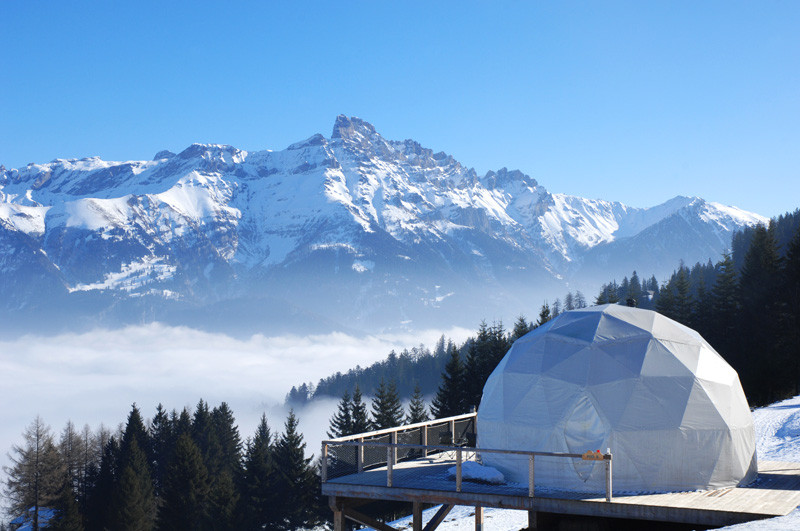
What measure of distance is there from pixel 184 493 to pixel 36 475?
479 inches

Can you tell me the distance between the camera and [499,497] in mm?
12297

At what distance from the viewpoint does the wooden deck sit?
36.0 ft

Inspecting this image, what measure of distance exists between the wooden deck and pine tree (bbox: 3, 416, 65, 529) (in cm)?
4184

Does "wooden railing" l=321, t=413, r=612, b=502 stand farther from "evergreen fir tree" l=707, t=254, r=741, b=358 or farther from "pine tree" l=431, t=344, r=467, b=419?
"evergreen fir tree" l=707, t=254, r=741, b=358

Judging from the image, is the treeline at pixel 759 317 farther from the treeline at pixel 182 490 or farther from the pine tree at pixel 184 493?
the pine tree at pixel 184 493

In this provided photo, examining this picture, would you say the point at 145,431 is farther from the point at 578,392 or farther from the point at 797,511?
the point at 797,511

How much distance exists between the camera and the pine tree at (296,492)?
3969 centimetres

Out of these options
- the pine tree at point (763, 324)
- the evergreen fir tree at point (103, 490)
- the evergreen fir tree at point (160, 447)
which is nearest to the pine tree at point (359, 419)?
the evergreen fir tree at point (103, 490)

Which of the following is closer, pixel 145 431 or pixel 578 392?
pixel 578 392

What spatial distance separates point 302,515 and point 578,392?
30389 millimetres

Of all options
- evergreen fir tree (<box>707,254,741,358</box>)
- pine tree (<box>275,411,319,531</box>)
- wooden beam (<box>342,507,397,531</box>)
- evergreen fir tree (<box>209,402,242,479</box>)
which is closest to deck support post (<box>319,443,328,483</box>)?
wooden beam (<box>342,507,397,531</box>)

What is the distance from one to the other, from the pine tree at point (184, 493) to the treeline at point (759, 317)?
32.1 metres

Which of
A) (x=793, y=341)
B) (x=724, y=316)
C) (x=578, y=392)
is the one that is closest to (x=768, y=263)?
(x=724, y=316)

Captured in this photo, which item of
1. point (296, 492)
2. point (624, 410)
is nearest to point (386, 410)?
point (296, 492)
